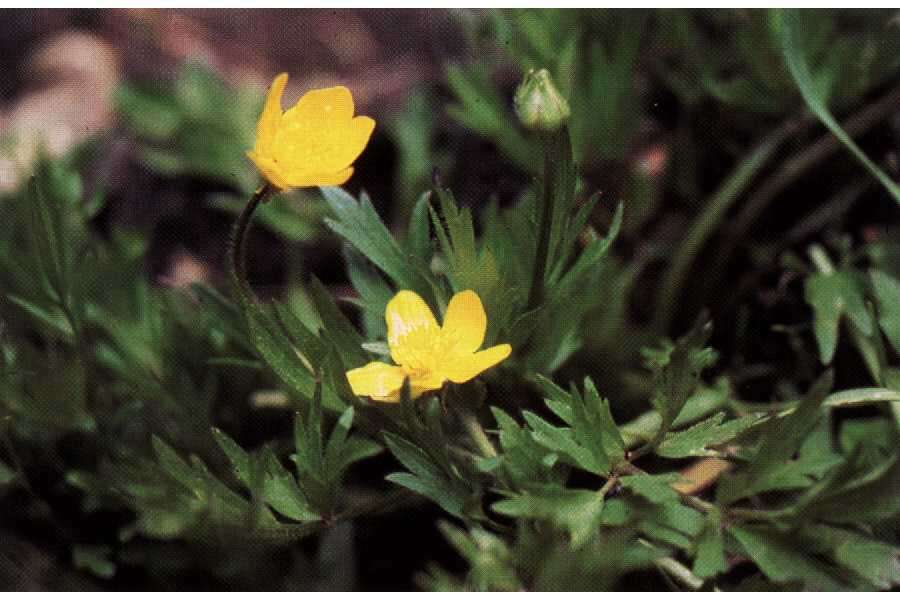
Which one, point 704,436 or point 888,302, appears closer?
point 704,436

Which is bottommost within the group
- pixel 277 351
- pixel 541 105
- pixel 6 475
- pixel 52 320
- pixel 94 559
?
pixel 94 559

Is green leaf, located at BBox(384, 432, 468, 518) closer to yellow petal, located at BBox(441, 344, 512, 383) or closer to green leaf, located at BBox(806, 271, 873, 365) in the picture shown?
yellow petal, located at BBox(441, 344, 512, 383)

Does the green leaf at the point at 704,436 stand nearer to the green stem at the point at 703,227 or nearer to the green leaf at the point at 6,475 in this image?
the green stem at the point at 703,227

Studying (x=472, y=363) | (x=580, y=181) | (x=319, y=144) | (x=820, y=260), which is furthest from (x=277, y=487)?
(x=820, y=260)

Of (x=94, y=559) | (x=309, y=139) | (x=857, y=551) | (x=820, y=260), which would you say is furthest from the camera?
(x=820, y=260)

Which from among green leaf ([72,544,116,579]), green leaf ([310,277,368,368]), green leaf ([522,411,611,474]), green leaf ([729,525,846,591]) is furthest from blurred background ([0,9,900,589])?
green leaf ([729,525,846,591])

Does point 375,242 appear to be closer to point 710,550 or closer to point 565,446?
point 565,446

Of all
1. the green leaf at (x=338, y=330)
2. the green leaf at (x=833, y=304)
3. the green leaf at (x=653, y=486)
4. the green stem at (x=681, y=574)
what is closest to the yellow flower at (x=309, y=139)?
the green leaf at (x=338, y=330)

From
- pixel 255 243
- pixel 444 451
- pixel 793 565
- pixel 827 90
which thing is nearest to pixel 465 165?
pixel 255 243
